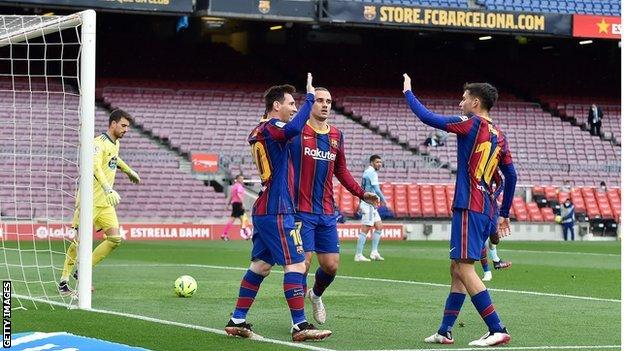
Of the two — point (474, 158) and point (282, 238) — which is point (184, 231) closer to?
point (282, 238)

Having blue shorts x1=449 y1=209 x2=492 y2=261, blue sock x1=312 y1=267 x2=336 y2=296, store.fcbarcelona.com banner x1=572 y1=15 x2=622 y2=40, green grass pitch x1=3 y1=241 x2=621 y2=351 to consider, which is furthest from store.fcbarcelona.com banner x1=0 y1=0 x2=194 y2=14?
blue shorts x1=449 y1=209 x2=492 y2=261

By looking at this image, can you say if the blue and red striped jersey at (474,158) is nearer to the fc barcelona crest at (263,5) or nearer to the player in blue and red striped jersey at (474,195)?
the player in blue and red striped jersey at (474,195)

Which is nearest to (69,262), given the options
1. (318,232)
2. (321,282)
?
(321,282)

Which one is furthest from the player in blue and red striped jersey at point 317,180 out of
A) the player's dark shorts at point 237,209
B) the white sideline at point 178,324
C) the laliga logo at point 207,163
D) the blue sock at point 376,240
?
the laliga logo at point 207,163

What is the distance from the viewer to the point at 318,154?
10430mm

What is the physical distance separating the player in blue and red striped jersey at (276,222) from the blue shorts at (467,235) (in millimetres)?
1195

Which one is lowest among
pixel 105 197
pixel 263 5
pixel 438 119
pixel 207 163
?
pixel 105 197

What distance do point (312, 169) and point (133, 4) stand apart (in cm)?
2499

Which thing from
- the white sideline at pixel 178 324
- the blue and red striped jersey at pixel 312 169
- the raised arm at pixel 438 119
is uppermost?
the raised arm at pixel 438 119

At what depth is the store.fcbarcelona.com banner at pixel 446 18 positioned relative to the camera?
3762cm

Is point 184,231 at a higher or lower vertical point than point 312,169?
lower

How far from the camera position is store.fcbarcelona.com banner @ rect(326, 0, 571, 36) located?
37.6 meters

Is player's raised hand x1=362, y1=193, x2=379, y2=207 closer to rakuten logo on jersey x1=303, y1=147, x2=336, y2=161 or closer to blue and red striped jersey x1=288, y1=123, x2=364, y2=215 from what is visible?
blue and red striped jersey x1=288, y1=123, x2=364, y2=215

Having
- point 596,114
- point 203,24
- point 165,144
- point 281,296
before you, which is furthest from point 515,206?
point 281,296
